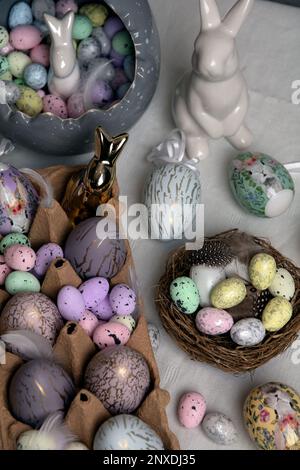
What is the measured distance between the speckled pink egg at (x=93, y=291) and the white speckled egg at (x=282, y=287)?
0.27 metres

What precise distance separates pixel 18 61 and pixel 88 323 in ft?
1.75

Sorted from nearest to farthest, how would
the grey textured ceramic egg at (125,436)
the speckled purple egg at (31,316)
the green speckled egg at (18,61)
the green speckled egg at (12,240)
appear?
1. the grey textured ceramic egg at (125,436)
2. the speckled purple egg at (31,316)
3. the green speckled egg at (12,240)
4. the green speckled egg at (18,61)

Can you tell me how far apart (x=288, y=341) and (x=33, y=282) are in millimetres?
403

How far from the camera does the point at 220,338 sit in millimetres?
1163

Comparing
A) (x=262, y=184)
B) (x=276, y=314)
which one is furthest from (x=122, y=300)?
(x=262, y=184)

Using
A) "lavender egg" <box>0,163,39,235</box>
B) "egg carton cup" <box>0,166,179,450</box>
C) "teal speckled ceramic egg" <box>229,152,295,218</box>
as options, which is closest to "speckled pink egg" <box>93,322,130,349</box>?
"egg carton cup" <box>0,166,179,450</box>

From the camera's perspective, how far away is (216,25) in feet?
4.01

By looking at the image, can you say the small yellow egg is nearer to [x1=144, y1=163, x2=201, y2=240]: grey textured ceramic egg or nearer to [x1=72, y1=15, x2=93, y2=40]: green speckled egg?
[x1=144, y1=163, x2=201, y2=240]: grey textured ceramic egg

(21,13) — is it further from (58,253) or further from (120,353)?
(120,353)

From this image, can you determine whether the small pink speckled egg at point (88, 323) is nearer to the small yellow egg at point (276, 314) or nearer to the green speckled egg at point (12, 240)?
the green speckled egg at point (12, 240)

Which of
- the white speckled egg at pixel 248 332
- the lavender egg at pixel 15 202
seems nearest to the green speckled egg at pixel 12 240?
the lavender egg at pixel 15 202

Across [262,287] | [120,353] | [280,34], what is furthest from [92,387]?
→ [280,34]

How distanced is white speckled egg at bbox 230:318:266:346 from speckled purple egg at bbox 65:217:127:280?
202mm

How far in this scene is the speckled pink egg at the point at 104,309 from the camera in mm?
1093
